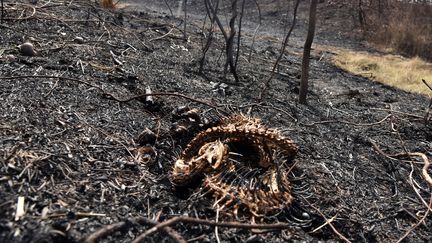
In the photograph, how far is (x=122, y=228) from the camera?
5.81 feet

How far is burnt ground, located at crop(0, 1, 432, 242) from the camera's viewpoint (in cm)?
194

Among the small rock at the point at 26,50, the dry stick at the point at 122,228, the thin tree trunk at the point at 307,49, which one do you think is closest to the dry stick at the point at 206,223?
the dry stick at the point at 122,228

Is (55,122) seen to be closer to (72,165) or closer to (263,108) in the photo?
(72,165)

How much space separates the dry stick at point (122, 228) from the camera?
5.34 ft

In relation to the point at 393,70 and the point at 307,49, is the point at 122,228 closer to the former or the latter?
the point at 307,49

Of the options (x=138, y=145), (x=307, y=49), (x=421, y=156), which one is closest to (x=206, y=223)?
(x=138, y=145)

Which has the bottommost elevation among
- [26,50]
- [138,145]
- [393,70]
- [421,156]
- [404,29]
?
[393,70]

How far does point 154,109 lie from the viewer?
124 inches

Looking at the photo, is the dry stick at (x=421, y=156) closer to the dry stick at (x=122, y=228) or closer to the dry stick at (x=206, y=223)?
the dry stick at (x=206, y=223)

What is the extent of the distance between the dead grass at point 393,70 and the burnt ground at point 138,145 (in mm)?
1758

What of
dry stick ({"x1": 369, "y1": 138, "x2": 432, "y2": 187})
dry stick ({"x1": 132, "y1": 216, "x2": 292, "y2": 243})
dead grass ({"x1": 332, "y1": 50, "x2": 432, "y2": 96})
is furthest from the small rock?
dead grass ({"x1": 332, "y1": 50, "x2": 432, "y2": 96})

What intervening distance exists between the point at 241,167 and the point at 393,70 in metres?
5.81

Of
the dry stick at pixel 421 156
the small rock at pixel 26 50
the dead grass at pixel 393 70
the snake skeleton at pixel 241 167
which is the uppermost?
the small rock at pixel 26 50

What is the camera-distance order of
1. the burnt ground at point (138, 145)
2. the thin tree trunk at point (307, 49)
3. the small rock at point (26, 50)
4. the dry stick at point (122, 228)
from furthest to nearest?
the thin tree trunk at point (307, 49) < the small rock at point (26, 50) < the burnt ground at point (138, 145) < the dry stick at point (122, 228)
